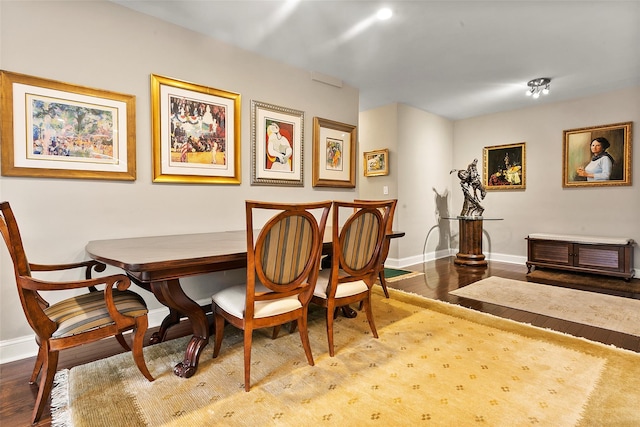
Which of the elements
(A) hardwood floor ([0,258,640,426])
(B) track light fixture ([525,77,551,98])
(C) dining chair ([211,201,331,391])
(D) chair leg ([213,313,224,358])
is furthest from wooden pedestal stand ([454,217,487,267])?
(D) chair leg ([213,313,224,358])

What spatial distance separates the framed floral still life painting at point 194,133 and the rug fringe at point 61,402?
145 centimetres

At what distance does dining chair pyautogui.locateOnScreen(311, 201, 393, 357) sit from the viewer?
6.54 feet

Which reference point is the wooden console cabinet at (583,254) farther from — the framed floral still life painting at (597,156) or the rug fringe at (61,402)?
the rug fringe at (61,402)

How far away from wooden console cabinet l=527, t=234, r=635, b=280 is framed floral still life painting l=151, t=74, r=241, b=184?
4.22 metres

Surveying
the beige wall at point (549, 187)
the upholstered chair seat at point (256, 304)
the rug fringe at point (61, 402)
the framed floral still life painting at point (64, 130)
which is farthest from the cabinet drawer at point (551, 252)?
the rug fringe at point (61, 402)

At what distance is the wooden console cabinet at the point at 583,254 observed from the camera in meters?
3.85

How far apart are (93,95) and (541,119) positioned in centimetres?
565

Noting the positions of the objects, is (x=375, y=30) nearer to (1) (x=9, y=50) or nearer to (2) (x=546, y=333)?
(1) (x=9, y=50)

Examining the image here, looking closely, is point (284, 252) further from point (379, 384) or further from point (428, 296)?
point (428, 296)

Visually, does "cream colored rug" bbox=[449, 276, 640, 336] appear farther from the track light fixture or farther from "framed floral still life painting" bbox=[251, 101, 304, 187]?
the track light fixture

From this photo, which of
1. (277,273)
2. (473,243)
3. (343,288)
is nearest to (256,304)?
(277,273)

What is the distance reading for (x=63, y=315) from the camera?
1527mm

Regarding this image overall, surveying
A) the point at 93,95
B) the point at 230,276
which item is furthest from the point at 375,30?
the point at 230,276

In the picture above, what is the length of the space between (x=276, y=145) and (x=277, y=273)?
1.91 m
